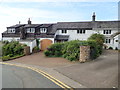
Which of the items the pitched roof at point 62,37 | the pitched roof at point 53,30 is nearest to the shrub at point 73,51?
the pitched roof at point 62,37

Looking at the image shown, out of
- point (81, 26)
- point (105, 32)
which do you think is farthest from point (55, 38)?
point (105, 32)

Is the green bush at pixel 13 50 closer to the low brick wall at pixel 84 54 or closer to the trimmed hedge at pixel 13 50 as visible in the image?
the trimmed hedge at pixel 13 50

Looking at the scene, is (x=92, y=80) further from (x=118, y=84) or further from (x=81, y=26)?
(x=81, y=26)

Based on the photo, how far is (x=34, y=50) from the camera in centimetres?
2395

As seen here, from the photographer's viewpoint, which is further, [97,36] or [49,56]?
[97,36]

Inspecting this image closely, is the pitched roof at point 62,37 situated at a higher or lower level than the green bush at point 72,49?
higher

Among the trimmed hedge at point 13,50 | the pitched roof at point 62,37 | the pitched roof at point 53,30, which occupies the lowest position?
the trimmed hedge at point 13,50

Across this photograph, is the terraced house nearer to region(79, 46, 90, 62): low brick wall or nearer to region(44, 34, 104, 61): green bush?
region(44, 34, 104, 61): green bush

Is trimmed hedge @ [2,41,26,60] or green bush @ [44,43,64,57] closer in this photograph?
green bush @ [44,43,64,57]

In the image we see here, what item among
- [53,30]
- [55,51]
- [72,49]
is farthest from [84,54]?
[53,30]

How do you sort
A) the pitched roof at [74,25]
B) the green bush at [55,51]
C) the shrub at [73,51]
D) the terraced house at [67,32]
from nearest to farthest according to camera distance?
the shrub at [73,51]
the green bush at [55,51]
the terraced house at [67,32]
the pitched roof at [74,25]

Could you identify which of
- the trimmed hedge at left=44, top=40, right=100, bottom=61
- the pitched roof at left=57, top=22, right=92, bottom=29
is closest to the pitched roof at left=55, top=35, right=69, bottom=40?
the pitched roof at left=57, top=22, right=92, bottom=29

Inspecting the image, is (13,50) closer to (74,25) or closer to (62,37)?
(62,37)

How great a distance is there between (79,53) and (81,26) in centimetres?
1683
